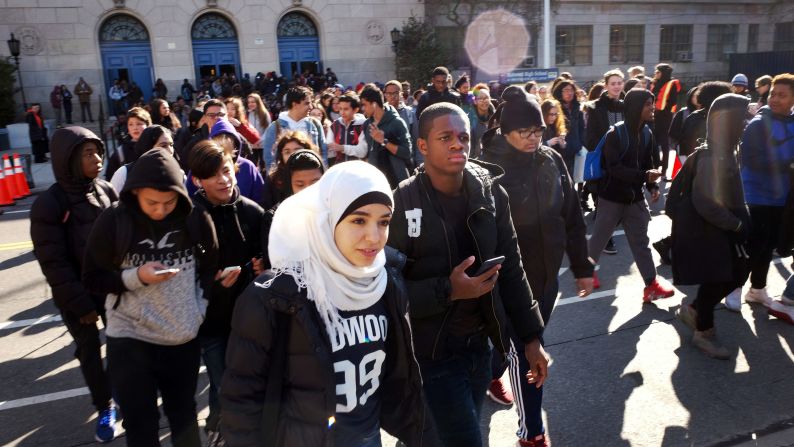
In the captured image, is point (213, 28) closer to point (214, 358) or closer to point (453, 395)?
point (214, 358)

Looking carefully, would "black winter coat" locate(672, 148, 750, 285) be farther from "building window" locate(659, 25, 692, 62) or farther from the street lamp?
"building window" locate(659, 25, 692, 62)

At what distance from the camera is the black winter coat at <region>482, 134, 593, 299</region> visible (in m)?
3.31

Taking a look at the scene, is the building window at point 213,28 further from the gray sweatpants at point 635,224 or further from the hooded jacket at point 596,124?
the gray sweatpants at point 635,224

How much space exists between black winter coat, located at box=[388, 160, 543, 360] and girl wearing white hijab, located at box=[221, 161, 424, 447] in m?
0.49

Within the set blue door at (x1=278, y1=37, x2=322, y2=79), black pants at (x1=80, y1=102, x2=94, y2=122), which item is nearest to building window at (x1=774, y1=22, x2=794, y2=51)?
blue door at (x1=278, y1=37, x2=322, y2=79)

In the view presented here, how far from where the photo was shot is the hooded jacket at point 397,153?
644 cm

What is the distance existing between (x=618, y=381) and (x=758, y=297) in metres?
2.16

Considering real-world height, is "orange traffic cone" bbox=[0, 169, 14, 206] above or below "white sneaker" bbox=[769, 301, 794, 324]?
above

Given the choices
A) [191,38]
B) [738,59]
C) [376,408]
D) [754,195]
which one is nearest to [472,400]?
[376,408]

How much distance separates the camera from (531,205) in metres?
3.30

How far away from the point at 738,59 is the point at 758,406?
34.9 m

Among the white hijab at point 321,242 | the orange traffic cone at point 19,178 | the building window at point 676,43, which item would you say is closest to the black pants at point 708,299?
the white hijab at point 321,242

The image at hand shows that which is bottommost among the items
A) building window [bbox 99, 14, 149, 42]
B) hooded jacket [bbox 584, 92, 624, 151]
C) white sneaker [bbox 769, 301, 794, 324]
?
white sneaker [bbox 769, 301, 794, 324]

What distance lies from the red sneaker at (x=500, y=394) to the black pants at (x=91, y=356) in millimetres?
2508
